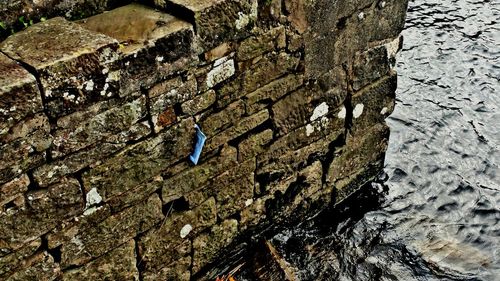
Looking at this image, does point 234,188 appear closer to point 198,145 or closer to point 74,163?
point 198,145

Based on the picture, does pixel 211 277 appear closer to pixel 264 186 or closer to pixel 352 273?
pixel 264 186

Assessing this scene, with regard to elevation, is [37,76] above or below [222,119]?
above

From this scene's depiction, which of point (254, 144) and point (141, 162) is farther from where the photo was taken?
point (254, 144)

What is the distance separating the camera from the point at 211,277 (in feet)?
16.7

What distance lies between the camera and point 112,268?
4203 millimetres

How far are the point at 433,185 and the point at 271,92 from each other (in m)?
2.49

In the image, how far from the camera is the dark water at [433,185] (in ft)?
17.5

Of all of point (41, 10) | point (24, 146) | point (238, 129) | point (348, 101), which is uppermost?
point (41, 10)

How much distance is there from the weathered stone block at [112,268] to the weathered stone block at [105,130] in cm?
89

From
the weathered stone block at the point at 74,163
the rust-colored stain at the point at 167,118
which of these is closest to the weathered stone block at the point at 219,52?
the rust-colored stain at the point at 167,118

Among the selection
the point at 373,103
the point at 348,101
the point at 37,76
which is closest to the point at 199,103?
the point at 37,76

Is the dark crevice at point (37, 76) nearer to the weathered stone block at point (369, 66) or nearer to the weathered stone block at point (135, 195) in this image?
the weathered stone block at point (135, 195)

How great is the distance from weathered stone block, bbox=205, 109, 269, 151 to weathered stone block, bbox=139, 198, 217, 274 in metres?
0.51

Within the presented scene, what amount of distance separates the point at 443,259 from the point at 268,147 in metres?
1.96
